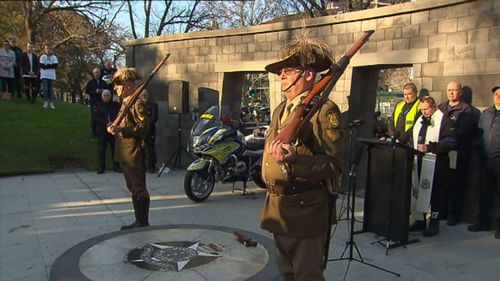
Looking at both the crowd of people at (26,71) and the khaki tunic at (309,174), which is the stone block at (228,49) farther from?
the khaki tunic at (309,174)

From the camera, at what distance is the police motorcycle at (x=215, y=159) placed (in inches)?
296

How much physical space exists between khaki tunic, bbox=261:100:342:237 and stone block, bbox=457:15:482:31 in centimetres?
475

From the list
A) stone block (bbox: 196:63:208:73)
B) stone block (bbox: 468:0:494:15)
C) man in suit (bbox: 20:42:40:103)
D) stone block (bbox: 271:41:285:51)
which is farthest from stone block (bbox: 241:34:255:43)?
man in suit (bbox: 20:42:40:103)

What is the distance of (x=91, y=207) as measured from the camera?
23.5 feet

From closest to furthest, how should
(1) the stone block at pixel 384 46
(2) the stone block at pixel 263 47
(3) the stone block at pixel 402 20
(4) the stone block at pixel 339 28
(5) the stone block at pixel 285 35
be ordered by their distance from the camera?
(3) the stone block at pixel 402 20 → (1) the stone block at pixel 384 46 → (4) the stone block at pixel 339 28 → (5) the stone block at pixel 285 35 → (2) the stone block at pixel 263 47

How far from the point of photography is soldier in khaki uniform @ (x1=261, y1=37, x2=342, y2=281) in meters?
2.67

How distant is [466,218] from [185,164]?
670cm

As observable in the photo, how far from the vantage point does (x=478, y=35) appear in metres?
6.41

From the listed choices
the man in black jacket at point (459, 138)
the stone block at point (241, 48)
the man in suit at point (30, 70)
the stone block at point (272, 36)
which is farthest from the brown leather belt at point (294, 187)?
the man in suit at point (30, 70)

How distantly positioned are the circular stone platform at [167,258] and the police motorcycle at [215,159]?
235 centimetres

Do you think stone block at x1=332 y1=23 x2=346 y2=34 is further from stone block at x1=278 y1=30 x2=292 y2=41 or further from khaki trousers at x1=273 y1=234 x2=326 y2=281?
khaki trousers at x1=273 y1=234 x2=326 y2=281

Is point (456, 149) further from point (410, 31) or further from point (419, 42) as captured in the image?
point (410, 31)

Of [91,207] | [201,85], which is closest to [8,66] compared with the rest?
[201,85]

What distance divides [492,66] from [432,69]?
89 cm
